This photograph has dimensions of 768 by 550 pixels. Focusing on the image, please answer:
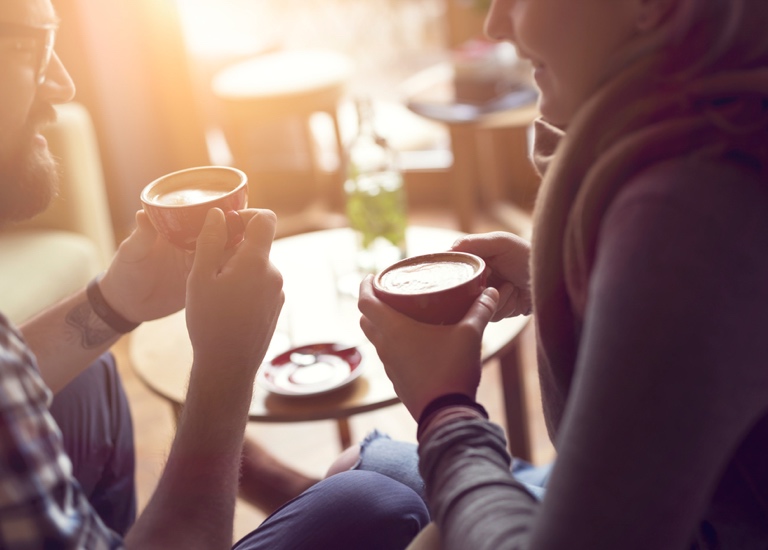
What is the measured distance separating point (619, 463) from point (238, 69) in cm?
334

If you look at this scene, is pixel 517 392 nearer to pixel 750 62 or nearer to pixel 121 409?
pixel 121 409

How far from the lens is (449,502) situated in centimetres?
83

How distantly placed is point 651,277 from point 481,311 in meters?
0.29

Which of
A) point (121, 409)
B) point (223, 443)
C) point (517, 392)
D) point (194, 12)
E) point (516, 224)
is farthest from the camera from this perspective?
point (194, 12)

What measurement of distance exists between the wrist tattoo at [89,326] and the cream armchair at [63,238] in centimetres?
100

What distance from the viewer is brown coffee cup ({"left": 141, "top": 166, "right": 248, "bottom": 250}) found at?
1.13 meters

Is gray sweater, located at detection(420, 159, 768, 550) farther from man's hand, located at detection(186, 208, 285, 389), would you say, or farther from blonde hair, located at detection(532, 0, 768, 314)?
man's hand, located at detection(186, 208, 285, 389)

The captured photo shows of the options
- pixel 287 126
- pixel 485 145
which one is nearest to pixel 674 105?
pixel 485 145

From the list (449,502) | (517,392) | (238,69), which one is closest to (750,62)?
(449,502)

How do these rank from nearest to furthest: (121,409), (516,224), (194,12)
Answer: (121,409) → (516,224) → (194,12)

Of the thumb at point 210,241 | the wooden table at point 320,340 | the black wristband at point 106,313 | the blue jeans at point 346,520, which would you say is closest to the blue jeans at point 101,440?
the wooden table at point 320,340

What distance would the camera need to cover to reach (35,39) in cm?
127

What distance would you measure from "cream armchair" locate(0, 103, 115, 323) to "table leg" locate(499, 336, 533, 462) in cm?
128

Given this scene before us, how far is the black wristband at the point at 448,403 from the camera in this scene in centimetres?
89
